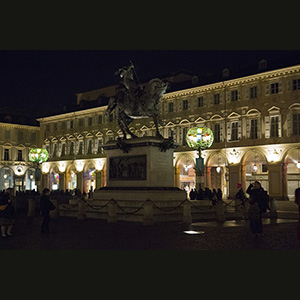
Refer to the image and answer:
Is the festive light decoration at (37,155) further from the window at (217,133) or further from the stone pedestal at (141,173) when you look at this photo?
the window at (217,133)

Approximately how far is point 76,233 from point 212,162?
3359 centimetres

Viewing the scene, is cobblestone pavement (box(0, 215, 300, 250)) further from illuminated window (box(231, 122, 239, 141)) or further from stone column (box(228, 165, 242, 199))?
illuminated window (box(231, 122, 239, 141))

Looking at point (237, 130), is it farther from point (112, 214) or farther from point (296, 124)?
point (112, 214)

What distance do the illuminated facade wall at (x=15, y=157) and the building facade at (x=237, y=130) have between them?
1417 cm

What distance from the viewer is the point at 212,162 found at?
46531mm

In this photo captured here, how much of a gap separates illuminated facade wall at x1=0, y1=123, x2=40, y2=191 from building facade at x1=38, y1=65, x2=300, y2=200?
558 inches

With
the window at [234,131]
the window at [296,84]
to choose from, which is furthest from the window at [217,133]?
the window at [296,84]

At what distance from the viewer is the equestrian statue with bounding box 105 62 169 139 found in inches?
838

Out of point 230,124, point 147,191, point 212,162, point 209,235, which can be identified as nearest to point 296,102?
point 230,124

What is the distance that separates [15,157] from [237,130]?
37518mm

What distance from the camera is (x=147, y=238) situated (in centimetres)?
1276

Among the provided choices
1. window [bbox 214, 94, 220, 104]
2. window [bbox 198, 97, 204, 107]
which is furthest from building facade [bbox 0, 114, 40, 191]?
window [bbox 214, 94, 220, 104]

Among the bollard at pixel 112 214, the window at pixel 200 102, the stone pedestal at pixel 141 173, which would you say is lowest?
the bollard at pixel 112 214

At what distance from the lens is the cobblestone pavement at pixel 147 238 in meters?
11.1
